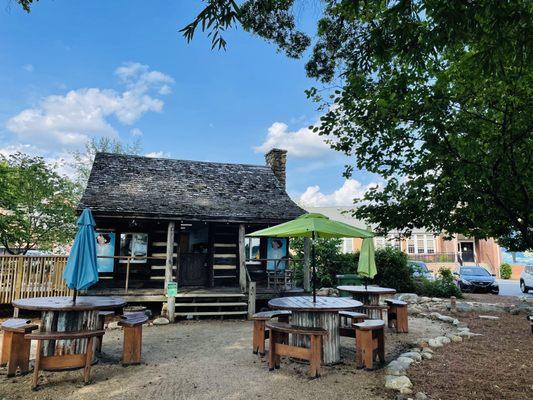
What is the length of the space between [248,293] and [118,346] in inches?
186

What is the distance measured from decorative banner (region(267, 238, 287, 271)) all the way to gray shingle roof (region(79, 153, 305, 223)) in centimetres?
156

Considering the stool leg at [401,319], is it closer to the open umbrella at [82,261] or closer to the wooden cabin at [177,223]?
the wooden cabin at [177,223]

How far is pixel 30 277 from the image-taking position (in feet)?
35.6

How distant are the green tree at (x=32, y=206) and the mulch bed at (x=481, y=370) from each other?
15.0 m

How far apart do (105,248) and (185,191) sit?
11.1 ft

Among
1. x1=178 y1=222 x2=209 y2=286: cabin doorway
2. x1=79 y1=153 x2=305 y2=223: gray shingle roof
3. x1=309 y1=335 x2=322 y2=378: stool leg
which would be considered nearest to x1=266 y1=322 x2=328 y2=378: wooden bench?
x1=309 y1=335 x2=322 y2=378: stool leg

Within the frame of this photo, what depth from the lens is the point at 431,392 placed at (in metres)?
4.67

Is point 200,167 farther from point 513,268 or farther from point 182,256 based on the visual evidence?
point 513,268

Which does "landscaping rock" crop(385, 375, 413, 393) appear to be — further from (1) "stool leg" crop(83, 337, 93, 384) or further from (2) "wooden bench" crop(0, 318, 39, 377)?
(2) "wooden bench" crop(0, 318, 39, 377)

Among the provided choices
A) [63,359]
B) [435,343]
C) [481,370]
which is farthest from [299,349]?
[63,359]

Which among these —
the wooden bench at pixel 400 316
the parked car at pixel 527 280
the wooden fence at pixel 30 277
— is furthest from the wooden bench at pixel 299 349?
the parked car at pixel 527 280

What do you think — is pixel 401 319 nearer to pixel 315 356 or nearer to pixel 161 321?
pixel 315 356

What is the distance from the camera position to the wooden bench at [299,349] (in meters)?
5.49

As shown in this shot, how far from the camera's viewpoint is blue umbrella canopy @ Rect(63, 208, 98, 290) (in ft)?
18.5
